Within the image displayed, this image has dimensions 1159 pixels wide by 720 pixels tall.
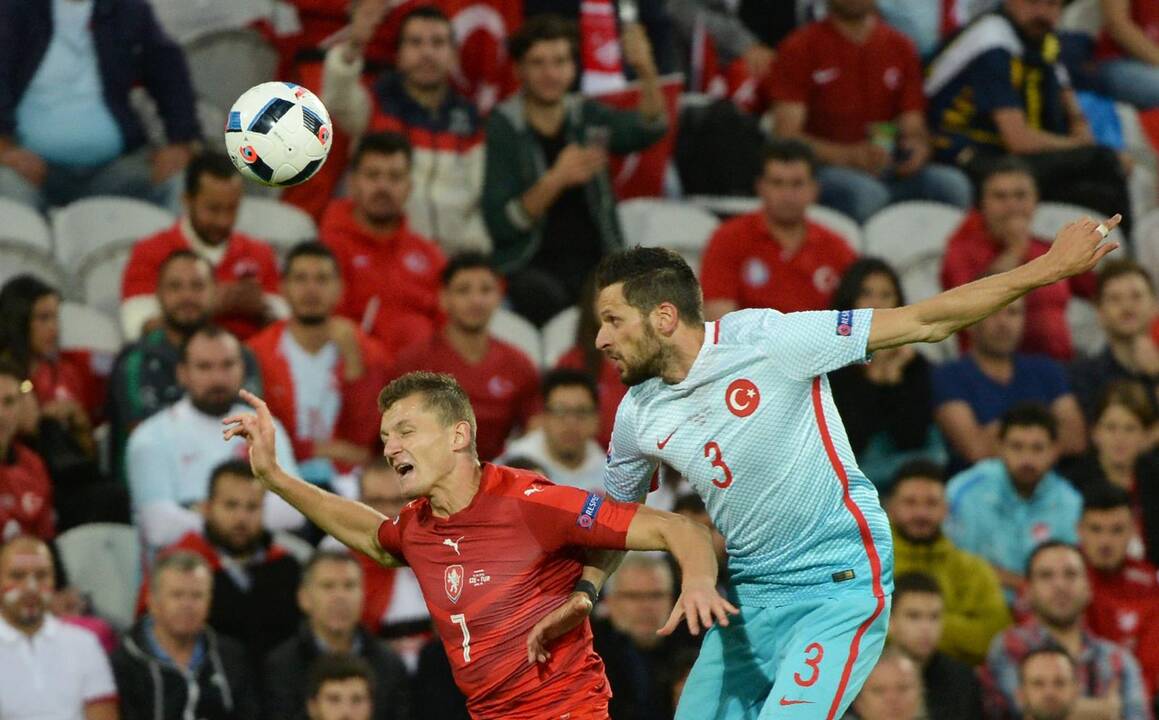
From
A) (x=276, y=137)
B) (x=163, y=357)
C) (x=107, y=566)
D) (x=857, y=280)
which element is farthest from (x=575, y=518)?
(x=857, y=280)

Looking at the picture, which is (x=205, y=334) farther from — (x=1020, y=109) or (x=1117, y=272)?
(x=1020, y=109)

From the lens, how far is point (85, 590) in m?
9.34

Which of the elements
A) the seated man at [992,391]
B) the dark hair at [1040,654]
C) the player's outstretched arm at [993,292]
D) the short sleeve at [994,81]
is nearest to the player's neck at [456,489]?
the player's outstretched arm at [993,292]

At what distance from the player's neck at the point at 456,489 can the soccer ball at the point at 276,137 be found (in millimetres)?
1771

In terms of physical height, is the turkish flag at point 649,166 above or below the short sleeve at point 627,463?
above

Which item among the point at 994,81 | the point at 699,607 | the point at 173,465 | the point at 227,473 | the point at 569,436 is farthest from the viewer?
the point at 994,81

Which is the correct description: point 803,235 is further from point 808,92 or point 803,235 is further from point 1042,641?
point 1042,641

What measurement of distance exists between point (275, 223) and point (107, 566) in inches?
104

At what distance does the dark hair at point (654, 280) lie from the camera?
20.2 feet

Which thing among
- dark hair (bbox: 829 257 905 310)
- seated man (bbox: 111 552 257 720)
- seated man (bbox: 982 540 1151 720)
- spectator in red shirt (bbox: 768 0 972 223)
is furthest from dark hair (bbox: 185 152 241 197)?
seated man (bbox: 982 540 1151 720)

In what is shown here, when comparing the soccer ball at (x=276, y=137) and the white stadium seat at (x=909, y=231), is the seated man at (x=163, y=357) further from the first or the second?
the white stadium seat at (x=909, y=231)

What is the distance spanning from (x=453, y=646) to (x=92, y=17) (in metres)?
6.14

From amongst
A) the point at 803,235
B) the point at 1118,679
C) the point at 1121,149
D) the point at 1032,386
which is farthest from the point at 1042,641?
the point at 1121,149

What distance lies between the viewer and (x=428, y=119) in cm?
1144
